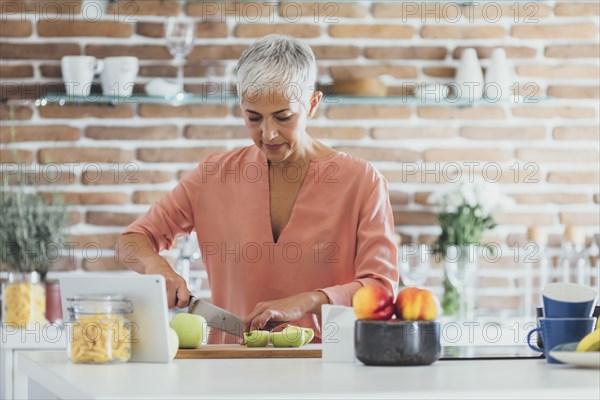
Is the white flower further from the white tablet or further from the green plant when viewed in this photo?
the white tablet

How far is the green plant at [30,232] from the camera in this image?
3951 mm

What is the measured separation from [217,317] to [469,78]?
84.7 inches

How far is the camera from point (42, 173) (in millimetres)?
4137

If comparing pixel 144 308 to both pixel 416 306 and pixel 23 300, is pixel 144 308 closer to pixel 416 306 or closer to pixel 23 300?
pixel 416 306

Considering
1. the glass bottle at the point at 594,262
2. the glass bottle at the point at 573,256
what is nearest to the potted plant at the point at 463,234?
the glass bottle at the point at 573,256

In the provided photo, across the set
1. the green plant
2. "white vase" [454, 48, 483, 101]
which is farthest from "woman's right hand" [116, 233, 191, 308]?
"white vase" [454, 48, 483, 101]

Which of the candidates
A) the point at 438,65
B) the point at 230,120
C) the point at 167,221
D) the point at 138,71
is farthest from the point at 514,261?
the point at 167,221

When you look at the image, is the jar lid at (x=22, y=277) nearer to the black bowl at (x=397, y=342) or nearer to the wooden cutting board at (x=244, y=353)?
the wooden cutting board at (x=244, y=353)

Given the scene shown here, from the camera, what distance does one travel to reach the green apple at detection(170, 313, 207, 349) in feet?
7.30

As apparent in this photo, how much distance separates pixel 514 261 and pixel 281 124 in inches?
82.3

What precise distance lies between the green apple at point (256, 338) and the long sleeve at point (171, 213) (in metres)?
0.52

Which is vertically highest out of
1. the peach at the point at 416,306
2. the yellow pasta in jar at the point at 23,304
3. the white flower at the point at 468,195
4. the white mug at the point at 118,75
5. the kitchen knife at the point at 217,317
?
the white mug at the point at 118,75

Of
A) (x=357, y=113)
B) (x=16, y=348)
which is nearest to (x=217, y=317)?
(x=16, y=348)

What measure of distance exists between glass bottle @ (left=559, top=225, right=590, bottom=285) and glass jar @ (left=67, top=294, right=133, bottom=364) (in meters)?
2.71
